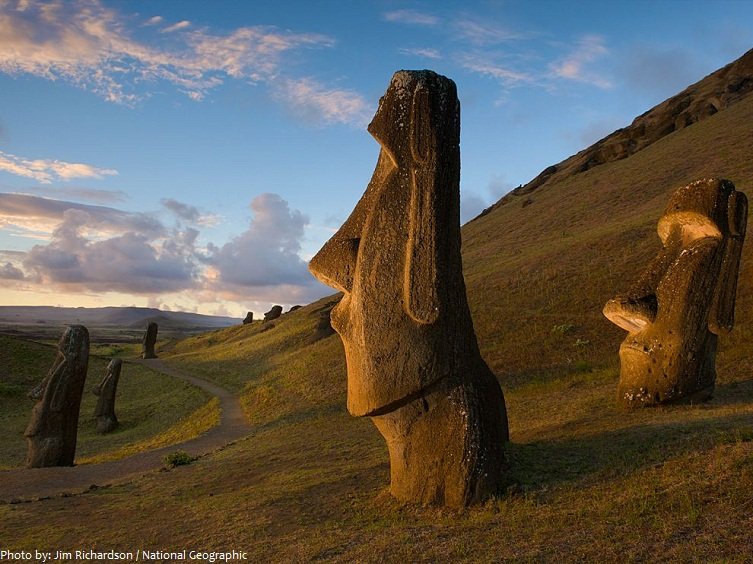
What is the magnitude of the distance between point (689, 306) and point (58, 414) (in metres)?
17.2

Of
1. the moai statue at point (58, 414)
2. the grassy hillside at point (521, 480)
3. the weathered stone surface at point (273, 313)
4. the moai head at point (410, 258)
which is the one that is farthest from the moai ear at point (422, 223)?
the weathered stone surface at point (273, 313)

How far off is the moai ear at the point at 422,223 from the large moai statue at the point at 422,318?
13mm

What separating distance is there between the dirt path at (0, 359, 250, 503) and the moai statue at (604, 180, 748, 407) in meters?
12.1

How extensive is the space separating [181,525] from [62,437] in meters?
10.6

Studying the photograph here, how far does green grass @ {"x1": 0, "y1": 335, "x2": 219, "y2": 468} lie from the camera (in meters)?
A: 22.8

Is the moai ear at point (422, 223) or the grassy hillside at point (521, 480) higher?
the moai ear at point (422, 223)

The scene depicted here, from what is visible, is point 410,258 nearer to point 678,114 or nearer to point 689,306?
point 689,306

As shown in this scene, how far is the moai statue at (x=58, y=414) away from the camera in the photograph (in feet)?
58.0

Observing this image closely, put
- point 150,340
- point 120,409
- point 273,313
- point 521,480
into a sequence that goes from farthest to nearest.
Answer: point 273,313, point 150,340, point 120,409, point 521,480

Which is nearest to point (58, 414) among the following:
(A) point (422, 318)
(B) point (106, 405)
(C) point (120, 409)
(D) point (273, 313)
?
(B) point (106, 405)

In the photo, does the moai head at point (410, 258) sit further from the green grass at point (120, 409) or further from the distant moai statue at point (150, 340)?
the distant moai statue at point (150, 340)

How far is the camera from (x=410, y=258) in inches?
302

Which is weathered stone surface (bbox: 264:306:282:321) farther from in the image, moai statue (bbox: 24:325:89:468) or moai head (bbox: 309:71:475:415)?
moai head (bbox: 309:71:475:415)

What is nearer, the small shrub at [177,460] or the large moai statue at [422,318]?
the large moai statue at [422,318]
